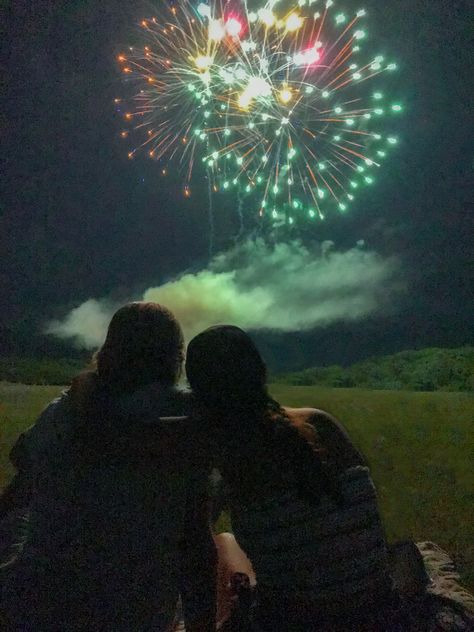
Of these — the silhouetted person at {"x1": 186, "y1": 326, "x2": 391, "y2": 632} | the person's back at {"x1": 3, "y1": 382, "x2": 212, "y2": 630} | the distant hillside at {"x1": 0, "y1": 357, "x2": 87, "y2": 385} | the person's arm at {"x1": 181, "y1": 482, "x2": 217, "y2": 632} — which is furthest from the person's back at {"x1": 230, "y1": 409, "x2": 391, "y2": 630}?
the distant hillside at {"x1": 0, "y1": 357, "x2": 87, "y2": 385}

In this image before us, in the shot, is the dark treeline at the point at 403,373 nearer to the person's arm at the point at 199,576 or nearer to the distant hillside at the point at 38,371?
the distant hillside at the point at 38,371

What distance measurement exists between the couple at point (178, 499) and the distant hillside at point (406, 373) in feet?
30.8

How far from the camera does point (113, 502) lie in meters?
1.60

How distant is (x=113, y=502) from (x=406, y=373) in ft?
39.3

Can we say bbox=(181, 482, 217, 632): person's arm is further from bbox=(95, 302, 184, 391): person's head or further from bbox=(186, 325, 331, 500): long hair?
bbox=(95, 302, 184, 391): person's head

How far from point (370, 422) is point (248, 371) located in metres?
5.11

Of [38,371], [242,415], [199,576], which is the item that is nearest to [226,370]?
[242,415]

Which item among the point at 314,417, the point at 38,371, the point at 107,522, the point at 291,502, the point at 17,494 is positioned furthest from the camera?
the point at 38,371

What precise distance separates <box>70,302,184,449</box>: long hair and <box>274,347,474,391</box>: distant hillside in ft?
30.8

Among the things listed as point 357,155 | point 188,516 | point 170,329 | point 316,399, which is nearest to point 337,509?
point 188,516

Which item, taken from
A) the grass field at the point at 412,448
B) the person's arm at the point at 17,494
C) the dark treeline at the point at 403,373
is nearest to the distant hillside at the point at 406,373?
the dark treeline at the point at 403,373

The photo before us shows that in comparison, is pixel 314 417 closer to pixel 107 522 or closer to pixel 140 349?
pixel 140 349

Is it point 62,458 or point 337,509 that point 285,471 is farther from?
point 62,458

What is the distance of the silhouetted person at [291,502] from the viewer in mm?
1664
